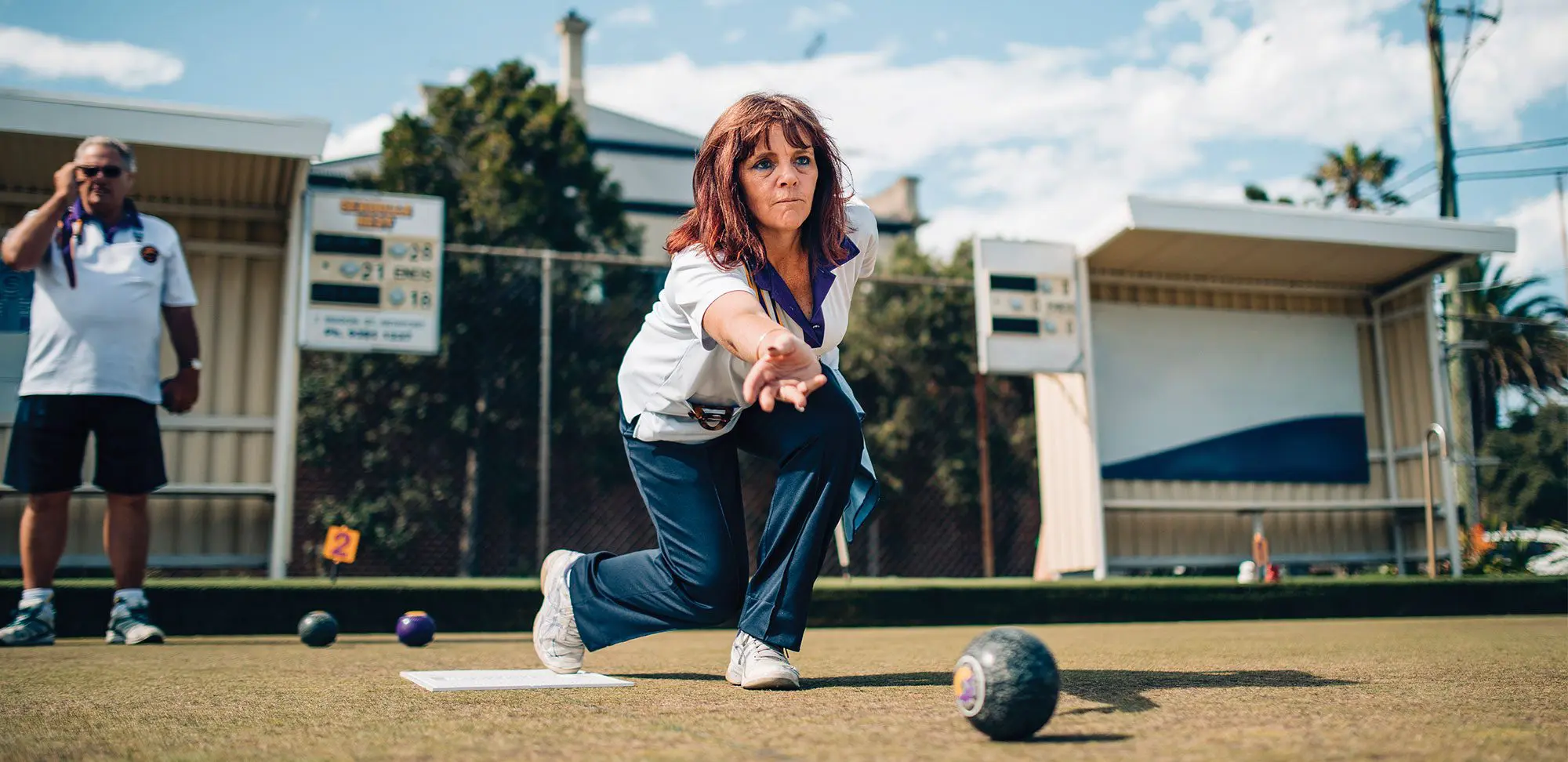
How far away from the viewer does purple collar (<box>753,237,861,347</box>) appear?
2.97m

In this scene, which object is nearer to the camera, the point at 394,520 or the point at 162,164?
the point at 162,164

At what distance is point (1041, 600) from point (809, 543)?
4797 mm

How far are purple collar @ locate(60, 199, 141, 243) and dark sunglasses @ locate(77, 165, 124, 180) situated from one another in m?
0.14

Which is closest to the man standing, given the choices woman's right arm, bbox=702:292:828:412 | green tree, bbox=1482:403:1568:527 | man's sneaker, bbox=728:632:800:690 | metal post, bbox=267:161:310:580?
man's sneaker, bbox=728:632:800:690

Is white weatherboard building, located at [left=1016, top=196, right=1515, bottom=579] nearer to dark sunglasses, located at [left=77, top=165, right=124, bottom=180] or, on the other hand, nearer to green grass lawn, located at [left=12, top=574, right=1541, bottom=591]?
green grass lawn, located at [left=12, top=574, right=1541, bottom=591]

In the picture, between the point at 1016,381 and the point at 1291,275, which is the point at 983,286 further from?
the point at 1016,381

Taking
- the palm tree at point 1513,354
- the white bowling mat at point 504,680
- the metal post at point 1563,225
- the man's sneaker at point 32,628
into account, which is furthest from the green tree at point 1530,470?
the man's sneaker at point 32,628

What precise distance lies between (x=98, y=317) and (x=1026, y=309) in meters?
8.25

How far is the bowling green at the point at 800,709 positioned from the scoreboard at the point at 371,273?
17.7 feet

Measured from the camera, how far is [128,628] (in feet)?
16.0

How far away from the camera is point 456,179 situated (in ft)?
69.7

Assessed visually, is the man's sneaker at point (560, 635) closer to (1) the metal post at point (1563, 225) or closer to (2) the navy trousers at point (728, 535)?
(2) the navy trousers at point (728, 535)

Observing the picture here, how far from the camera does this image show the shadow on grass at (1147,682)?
2.51m

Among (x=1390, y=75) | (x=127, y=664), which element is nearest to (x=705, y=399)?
(x=127, y=664)
